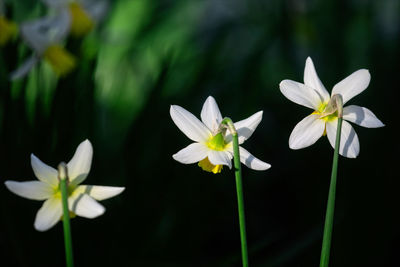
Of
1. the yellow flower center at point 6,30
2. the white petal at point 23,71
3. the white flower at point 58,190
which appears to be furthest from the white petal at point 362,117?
the yellow flower center at point 6,30

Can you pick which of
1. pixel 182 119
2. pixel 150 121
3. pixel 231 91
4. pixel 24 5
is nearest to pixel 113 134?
pixel 231 91

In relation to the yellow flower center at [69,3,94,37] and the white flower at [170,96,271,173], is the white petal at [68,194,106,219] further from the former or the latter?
the yellow flower center at [69,3,94,37]

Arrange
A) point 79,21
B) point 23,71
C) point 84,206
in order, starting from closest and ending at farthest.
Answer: point 84,206 < point 23,71 < point 79,21

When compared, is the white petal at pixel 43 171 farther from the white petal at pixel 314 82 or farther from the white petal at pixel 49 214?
the white petal at pixel 314 82

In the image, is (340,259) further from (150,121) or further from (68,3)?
(68,3)

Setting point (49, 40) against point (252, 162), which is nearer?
point (252, 162)

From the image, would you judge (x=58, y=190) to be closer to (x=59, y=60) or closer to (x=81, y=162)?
(x=81, y=162)

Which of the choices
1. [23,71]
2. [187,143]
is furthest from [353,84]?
[187,143]

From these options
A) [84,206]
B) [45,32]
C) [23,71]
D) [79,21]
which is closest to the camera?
[84,206]
